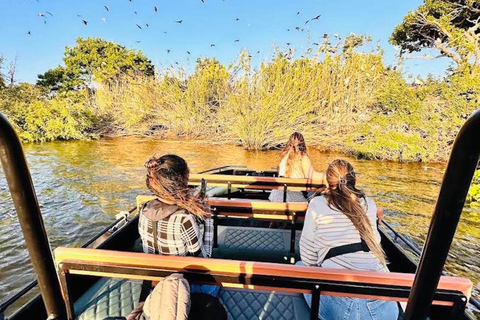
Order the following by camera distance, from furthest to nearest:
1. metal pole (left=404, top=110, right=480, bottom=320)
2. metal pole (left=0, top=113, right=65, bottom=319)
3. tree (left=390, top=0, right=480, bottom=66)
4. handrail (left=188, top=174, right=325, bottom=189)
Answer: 1. tree (left=390, top=0, right=480, bottom=66)
2. handrail (left=188, top=174, right=325, bottom=189)
3. metal pole (left=0, top=113, right=65, bottom=319)
4. metal pole (left=404, top=110, right=480, bottom=320)

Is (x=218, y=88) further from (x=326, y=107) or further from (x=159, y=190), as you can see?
(x=159, y=190)

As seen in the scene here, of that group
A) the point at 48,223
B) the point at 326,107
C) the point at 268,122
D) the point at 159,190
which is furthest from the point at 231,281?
the point at 326,107

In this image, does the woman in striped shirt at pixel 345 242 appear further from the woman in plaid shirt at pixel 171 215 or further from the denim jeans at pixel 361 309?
the woman in plaid shirt at pixel 171 215

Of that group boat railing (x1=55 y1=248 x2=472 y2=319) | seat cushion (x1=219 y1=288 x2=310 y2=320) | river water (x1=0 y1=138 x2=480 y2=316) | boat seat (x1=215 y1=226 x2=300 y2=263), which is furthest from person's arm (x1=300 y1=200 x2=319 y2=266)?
river water (x1=0 y1=138 x2=480 y2=316)

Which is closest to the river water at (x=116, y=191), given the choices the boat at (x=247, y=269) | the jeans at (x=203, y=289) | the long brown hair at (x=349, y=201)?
the boat at (x=247, y=269)

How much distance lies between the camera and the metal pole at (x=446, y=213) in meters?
0.63


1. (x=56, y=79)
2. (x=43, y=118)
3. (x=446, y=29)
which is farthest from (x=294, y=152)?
(x=56, y=79)

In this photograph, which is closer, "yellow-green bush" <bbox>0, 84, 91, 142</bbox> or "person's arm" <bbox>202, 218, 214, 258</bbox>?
"person's arm" <bbox>202, 218, 214, 258</bbox>

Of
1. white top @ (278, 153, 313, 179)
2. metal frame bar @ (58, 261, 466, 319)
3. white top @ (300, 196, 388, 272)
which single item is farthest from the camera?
white top @ (278, 153, 313, 179)

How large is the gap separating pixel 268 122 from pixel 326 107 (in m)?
2.97

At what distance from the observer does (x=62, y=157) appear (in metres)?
12.1

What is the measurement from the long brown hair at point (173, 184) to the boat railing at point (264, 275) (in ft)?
1.05

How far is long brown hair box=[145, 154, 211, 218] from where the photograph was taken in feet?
5.77

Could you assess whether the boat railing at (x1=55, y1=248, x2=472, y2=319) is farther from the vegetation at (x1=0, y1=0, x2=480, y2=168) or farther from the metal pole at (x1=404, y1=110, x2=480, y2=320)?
the vegetation at (x1=0, y1=0, x2=480, y2=168)
